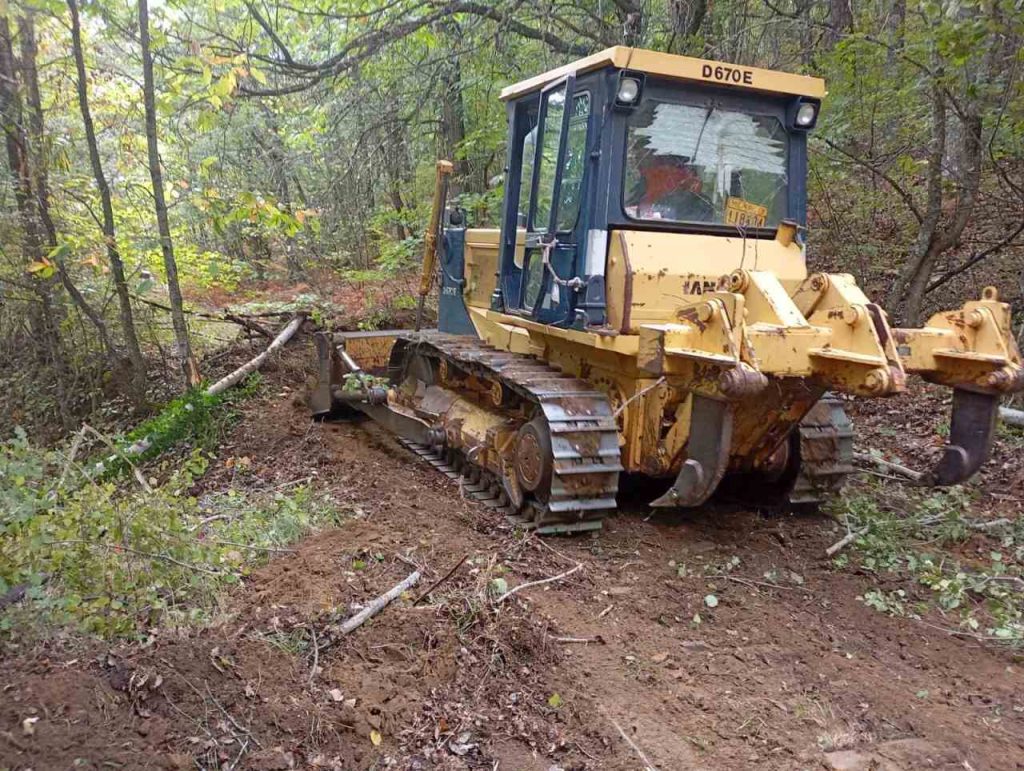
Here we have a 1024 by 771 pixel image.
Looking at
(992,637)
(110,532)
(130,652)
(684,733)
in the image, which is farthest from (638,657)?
(110,532)

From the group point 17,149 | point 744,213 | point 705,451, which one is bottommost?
point 705,451

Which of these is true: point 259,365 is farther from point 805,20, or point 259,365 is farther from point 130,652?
point 805,20

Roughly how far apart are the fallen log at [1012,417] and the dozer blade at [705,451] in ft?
12.9

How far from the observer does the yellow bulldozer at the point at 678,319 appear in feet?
13.2

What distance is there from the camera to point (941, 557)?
16.3ft

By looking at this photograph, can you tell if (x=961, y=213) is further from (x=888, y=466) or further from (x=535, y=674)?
(x=535, y=674)

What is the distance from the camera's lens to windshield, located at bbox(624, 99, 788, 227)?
4.85 metres

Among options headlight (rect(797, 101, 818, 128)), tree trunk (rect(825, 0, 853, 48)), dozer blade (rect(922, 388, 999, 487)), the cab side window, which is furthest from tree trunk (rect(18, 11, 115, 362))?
tree trunk (rect(825, 0, 853, 48))

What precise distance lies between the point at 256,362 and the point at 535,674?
6.49 m

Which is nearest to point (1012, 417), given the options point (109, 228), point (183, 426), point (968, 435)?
point (968, 435)

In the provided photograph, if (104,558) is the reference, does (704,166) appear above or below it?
above

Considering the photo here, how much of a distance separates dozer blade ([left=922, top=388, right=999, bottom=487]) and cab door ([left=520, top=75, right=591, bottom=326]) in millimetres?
2187

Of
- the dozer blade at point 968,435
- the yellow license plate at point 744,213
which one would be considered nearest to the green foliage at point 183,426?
the yellow license plate at point 744,213

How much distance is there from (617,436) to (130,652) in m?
2.93
